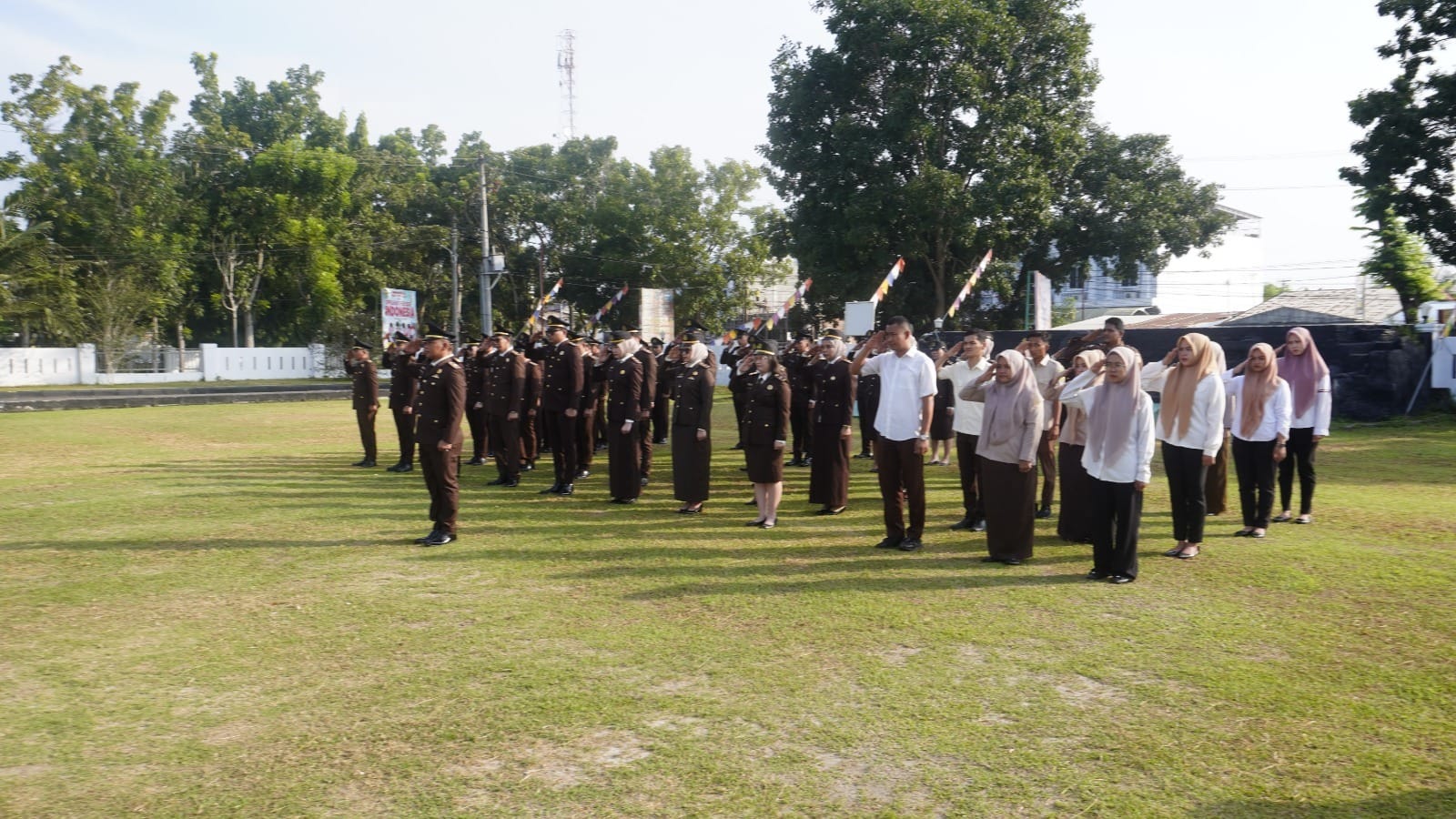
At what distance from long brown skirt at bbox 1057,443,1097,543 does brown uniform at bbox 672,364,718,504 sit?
10.2 feet

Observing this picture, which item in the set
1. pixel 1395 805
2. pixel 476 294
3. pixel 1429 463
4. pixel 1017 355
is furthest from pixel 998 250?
pixel 476 294

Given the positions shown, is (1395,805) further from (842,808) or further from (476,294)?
(476,294)

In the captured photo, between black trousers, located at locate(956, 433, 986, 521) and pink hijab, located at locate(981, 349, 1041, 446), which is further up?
pink hijab, located at locate(981, 349, 1041, 446)

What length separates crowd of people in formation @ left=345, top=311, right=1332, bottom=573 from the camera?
6.84m

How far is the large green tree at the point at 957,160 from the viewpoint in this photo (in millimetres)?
26016

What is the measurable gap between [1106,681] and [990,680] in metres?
0.53

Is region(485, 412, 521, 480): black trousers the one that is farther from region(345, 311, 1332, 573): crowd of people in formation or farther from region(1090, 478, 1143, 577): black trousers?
region(1090, 478, 1143, 577): black trousers

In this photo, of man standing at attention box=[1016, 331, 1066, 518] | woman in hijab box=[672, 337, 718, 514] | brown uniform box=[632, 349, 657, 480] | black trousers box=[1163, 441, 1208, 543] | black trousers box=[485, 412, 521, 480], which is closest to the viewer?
black trousers box=[1163, 441, 1208, 543]

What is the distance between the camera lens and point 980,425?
838 cm

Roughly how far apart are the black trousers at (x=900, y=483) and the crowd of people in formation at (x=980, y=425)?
0.6 inches

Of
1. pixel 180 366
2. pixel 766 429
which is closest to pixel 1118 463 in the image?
pixel 766 429

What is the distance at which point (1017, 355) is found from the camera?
7.04 metres


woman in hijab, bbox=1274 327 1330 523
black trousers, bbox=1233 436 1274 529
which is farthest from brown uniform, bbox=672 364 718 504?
woman in hijab, bbox=1274 327 1330 523

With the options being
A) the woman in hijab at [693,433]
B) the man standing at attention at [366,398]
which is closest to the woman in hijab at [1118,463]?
the woman in hijab at [693,433]
